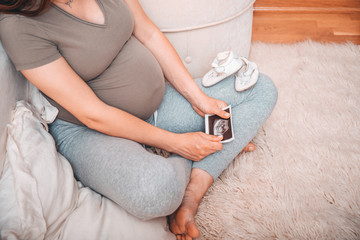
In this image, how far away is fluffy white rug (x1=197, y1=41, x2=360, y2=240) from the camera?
0.95 meters

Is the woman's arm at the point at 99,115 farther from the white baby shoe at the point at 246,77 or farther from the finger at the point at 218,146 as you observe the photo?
the white baby shoe at the point at 246,77

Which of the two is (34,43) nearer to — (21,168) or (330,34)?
(21,168)

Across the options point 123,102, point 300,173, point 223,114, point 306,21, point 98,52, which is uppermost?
point 98,52

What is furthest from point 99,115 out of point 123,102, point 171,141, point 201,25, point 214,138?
point 201,25

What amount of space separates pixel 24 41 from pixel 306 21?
2.11 m

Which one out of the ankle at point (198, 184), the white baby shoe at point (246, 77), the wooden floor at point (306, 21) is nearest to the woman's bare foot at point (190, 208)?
the ankle at point (198, 184)

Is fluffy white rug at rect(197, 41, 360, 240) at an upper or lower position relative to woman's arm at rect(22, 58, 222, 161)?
lower

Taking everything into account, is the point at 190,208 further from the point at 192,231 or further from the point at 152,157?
the point at 152,157

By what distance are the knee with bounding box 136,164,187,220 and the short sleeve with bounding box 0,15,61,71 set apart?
0.43 metres

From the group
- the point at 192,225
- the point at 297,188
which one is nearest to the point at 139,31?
the point at 192,225

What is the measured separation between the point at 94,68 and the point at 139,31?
293 mm

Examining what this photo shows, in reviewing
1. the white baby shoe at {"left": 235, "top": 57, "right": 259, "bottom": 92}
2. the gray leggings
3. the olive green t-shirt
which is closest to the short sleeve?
the olive green t-shirt

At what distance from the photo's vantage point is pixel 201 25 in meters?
1.31

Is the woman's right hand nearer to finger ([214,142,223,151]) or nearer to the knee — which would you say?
finger ([214,142,223,151])
